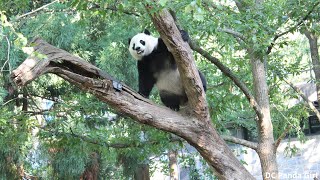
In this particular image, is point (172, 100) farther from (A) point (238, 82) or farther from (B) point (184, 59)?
(B) point (184, 59)

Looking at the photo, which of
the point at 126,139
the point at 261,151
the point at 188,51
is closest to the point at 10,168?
the point at 126,139

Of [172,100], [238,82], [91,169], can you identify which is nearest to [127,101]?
[172,100]

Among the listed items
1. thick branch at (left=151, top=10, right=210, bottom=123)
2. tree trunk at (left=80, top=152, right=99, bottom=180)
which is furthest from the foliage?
thick branch at (left=151, top=10, right=210, bottom=123)

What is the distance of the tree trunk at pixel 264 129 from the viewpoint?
5.36 m

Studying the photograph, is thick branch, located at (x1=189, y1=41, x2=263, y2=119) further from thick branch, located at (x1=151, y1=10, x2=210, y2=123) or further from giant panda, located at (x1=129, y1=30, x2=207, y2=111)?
thick branch, located at (x1=151, y1=10, x2=210, y2=123)

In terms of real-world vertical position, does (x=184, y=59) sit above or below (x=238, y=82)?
below

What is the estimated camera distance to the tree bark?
9.45 feet

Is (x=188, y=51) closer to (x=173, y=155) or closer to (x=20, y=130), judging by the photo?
(x=20, y=130)

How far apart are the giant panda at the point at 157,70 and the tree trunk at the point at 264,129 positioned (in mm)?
1040

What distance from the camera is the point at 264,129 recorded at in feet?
18.0

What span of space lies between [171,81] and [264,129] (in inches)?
56.3

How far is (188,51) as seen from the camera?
3342 mm

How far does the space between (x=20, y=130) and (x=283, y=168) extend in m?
7.50

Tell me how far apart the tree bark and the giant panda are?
1013 millimetres
